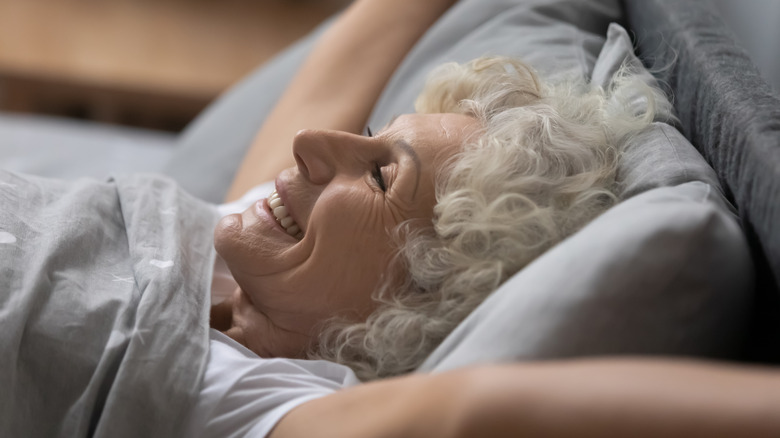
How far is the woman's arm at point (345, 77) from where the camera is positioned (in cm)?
147

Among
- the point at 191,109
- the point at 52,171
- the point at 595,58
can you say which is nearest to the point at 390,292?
the point at 595,58

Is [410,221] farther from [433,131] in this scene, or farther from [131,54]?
[131,54]

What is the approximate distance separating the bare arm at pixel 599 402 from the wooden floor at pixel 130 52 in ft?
→ 7.57

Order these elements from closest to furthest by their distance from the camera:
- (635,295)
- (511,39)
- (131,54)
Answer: (635,295) → (511,39) → (131,54)

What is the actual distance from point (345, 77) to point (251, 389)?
79 centimetres

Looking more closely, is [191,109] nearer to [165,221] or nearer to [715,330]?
[165,221]

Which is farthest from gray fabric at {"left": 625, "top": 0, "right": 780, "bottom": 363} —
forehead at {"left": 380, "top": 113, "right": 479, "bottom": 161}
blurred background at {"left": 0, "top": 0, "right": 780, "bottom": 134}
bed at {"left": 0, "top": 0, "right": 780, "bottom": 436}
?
blurred background at {"left": 0, "top": 0, "right": 780, "bottom": 134}

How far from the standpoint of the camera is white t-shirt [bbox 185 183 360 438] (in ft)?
2.86

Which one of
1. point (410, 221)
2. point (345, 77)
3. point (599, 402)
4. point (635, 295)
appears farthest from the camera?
point (345, 77)

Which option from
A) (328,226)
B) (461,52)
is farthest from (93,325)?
(461,52)

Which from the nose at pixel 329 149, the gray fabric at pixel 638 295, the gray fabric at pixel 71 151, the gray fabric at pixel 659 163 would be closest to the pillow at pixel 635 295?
the gray fabric at pixel 638 295

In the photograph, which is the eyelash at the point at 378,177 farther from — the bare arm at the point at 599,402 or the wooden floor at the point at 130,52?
the wooden floor at the point at 130,52

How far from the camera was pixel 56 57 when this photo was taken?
269 centimetres

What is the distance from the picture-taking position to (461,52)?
4.57 ft
